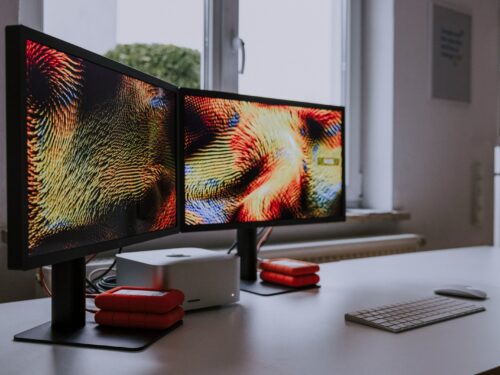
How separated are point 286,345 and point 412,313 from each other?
32 centimetres

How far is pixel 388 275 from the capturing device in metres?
1.52

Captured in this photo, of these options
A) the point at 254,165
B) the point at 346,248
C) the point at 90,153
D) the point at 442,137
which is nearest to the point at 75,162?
the point at 90,153

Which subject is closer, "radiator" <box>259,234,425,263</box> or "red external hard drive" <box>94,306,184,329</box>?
"red external hard drive" <box>94,306,184,329</box>

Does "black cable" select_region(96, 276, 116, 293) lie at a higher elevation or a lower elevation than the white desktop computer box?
lower

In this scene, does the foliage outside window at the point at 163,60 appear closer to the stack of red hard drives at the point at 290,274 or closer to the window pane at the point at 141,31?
the window pane at the point at 141,31

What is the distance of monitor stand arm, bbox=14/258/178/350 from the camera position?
0.89 m

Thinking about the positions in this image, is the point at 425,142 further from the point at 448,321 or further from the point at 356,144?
the point at 448,321

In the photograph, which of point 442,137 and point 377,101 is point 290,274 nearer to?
point 377,101

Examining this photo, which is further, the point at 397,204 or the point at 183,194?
the point at 397,204

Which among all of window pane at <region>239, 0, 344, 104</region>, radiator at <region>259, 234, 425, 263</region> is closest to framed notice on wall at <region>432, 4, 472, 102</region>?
window pane at <region>239, 0, 344, 104</region>

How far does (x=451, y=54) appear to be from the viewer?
2721mm

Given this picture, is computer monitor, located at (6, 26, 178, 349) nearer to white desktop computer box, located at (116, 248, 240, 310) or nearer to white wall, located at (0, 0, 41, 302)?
white desktop computer box, located at (116, 248, 240, 310)

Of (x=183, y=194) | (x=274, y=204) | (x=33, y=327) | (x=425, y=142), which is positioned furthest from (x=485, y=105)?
(x=33, y=327)

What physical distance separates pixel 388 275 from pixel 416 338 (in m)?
0.60
